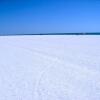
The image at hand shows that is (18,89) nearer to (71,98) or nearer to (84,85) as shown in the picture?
(71,98)

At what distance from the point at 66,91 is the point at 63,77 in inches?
27.8

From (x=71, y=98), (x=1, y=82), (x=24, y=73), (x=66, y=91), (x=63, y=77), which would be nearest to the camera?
(x=71, y=98)

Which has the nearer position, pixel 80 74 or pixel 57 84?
pixel 57 84

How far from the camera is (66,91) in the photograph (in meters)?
2.55

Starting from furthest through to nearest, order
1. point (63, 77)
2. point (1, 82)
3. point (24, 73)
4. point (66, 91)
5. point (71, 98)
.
A: point (24, 73), point (63, 77), point (1, 82), point (66, 91), point (71, 98)

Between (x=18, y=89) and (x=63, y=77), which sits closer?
(x=18, y=89)

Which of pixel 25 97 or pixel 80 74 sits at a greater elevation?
pixel 80 74

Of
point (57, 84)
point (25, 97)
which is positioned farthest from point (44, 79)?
point (25, 97)

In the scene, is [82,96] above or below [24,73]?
below

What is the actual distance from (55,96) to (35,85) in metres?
0.51

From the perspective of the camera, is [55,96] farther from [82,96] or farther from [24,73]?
[24,73]

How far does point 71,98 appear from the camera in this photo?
7.55 ft

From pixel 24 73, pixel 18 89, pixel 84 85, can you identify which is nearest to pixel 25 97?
pixel 18 89

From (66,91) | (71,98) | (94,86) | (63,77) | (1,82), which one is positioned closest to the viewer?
(71,98)
